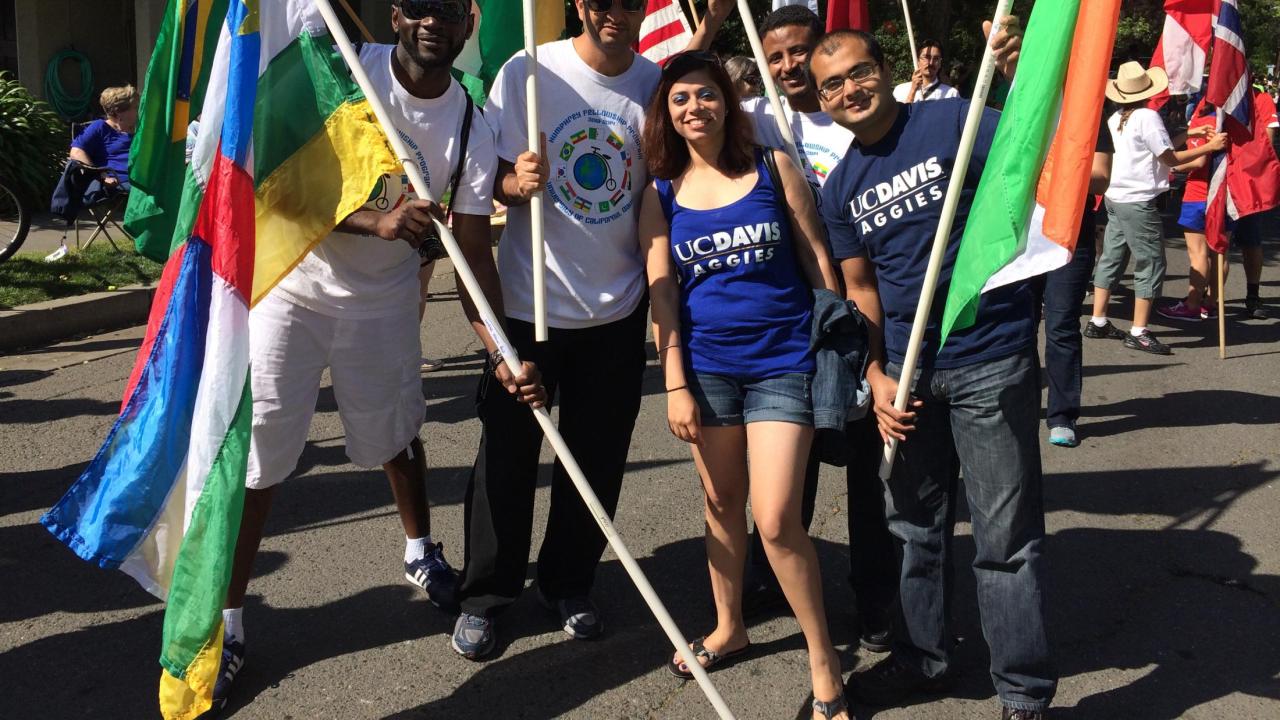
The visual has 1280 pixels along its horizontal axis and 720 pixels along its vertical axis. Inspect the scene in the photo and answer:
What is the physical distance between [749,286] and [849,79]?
25.9 inches

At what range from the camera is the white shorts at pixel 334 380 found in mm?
3580

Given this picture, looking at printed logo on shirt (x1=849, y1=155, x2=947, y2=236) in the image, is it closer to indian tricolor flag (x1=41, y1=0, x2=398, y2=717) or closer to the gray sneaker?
indian tricolor flag (x1=41, y1=0, x2=398, y2=717)

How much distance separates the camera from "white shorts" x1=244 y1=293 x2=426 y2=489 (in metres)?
3.58

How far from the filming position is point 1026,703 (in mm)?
3352

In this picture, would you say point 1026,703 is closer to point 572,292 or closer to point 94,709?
point 572,292

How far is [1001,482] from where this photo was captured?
3.30m

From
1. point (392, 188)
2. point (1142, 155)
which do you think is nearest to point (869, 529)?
point (392, 188)

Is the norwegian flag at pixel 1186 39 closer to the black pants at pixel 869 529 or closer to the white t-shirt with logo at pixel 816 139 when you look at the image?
the white t-shirt with logo at pixel 816 139

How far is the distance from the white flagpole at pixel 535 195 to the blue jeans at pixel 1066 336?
12.5 ft

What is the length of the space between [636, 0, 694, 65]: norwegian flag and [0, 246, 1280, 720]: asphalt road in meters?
2.01

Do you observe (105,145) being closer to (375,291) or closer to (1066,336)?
(375,291)

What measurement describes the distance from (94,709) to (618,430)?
1.81 metres

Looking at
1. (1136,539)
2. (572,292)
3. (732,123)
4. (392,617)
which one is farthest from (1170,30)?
(392,617)

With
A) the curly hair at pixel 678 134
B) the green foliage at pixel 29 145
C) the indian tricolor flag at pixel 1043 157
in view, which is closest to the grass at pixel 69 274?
the green foliage at pixel 29 145
